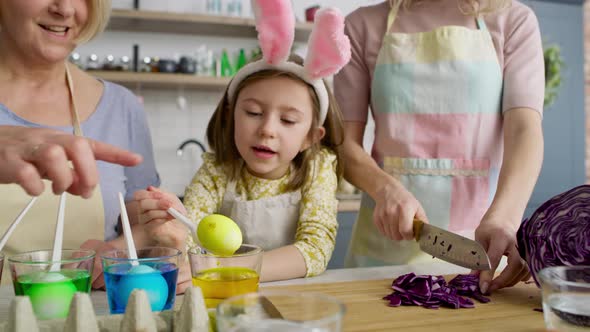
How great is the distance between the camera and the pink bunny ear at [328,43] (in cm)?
126

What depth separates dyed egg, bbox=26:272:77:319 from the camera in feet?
2.58

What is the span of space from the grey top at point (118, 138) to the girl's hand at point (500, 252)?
0.87m

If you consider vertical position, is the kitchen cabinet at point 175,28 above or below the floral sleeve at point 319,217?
above

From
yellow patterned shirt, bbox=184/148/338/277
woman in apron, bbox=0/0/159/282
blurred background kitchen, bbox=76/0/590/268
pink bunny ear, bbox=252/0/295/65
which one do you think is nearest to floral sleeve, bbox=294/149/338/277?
yellow patterned shirt, bbox=184/148/338/277

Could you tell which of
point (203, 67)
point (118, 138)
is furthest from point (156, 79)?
point (118, 138)

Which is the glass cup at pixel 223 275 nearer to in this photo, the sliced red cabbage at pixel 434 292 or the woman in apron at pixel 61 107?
the sliced red cabbage at pixel 434 292

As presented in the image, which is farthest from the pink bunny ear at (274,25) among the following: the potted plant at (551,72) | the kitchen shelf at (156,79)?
the potted plant at (551,72)

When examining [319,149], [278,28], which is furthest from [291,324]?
[319,149]

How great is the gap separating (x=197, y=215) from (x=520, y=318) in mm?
804

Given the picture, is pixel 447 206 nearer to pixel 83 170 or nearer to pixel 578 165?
pixel 83 170

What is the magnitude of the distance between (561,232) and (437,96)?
0.69 m

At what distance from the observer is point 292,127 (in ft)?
4.69

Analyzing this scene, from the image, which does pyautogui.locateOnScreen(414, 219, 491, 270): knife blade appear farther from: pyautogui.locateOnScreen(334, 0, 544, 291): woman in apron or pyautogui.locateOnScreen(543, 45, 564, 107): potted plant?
pyautogui.locateOnScreen(543, 45, 564, 107): potted plant

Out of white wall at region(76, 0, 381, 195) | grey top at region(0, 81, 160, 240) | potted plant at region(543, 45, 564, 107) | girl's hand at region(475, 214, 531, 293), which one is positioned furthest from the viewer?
potted plant at region(543, 45, 564, 107)
